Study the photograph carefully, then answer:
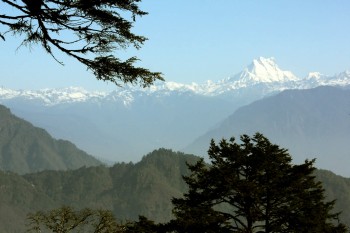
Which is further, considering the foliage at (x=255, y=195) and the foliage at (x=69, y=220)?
the foliage at (x=69, y=220)

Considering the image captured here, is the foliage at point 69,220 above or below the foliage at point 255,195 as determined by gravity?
below

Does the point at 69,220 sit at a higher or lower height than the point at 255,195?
lower

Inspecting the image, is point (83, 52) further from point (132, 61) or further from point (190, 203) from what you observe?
point (190, 203)

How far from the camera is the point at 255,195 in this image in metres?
19.9

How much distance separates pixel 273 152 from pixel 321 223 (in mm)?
3813

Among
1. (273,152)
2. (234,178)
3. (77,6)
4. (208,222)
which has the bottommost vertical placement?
(208,222)

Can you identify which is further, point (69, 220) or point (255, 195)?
point (69, 220)

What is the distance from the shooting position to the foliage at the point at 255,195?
2023 centimetres

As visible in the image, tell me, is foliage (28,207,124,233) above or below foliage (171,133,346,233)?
below

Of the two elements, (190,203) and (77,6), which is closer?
(77,6)

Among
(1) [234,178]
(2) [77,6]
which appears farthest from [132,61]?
(1) [234,178]

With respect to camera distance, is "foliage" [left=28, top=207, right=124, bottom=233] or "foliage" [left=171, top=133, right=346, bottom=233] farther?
"foliage" [left=28, top=207, right=124, bottom=233]

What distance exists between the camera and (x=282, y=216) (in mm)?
20578

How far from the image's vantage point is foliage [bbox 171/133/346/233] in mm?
20234
